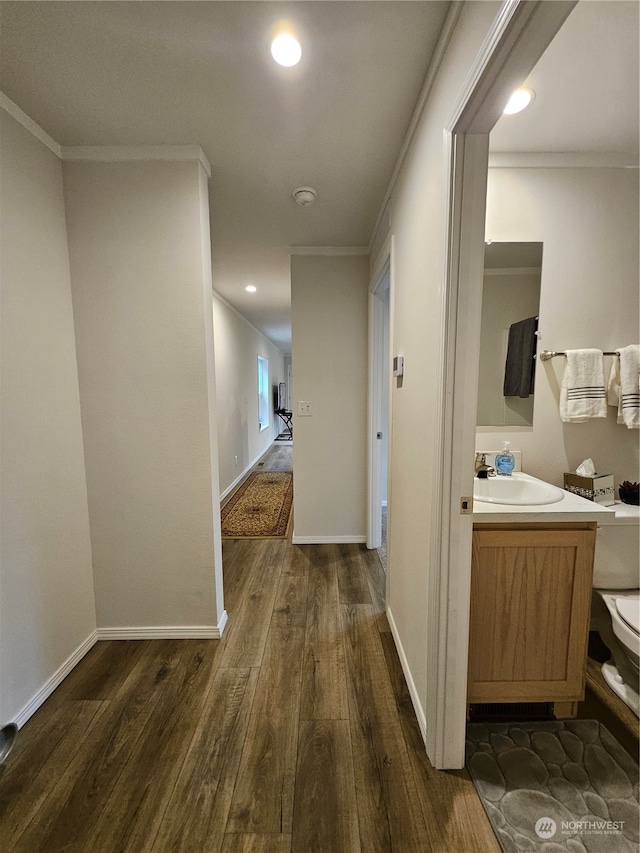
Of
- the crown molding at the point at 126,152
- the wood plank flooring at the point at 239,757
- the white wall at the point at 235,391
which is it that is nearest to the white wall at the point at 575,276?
the wood plank flooring at the point at 239,757

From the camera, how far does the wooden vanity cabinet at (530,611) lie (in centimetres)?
121

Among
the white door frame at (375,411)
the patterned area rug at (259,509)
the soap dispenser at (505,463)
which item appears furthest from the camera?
the patterned area rug at (259,509)

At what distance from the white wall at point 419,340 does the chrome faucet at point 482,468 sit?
1.29 feet

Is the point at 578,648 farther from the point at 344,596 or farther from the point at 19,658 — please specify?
the point at 19,658

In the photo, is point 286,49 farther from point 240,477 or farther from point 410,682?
point 240,477

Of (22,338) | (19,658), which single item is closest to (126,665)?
(19,658)

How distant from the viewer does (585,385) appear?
1.63 meters

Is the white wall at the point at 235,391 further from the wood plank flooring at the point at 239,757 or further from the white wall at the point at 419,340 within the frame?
the white wall at the point at 419,340

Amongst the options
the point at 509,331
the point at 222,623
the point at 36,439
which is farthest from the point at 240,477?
the point at 509,331

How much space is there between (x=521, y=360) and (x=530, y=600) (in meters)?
1.14

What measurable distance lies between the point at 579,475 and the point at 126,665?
2.39 m

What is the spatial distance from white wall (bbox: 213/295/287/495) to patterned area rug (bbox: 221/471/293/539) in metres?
0.24

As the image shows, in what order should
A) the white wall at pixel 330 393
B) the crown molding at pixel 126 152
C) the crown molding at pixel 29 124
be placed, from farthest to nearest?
the white wall at pixel 330 393
the crown molding at pixel 126 152
the crown molding at pixel 29 124

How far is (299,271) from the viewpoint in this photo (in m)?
2.64
